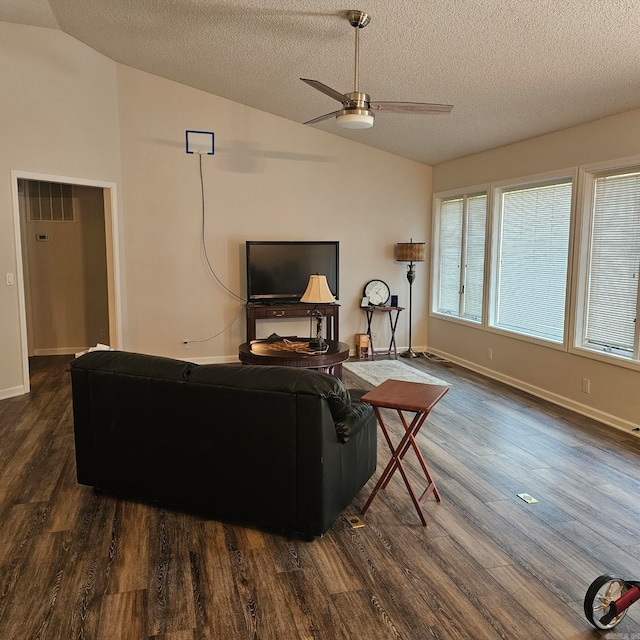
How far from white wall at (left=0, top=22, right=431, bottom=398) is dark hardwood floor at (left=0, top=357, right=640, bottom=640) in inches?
121

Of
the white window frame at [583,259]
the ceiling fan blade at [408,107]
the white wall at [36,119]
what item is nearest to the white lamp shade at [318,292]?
the ceiling fan blade at [408,107]

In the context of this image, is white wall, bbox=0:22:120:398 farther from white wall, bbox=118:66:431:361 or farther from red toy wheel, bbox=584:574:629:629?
A: red toy wheel, bbox=584:574:629:629

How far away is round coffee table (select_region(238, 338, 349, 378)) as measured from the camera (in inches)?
172

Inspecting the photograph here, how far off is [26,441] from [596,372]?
4.74 m

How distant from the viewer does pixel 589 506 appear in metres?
3.06

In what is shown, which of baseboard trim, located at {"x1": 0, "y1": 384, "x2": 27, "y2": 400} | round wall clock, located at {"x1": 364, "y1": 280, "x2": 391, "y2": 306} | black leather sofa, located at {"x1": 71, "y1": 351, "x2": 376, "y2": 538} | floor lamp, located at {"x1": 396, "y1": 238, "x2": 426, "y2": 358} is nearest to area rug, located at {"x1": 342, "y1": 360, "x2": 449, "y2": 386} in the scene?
floor lamp, located at {"x1": 396, "y1": 238, "x2": 426, "y2": 358}

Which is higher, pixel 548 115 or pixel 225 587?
pixel 548 115

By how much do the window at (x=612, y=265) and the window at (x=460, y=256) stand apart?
1.63 meters

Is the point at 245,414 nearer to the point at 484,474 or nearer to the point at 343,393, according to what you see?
the point at 343,393

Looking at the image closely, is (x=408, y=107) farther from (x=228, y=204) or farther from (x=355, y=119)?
(x=228, y=204)

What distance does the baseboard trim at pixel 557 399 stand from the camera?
173 inches

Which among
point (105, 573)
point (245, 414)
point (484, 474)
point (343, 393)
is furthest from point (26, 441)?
point (484, 474)

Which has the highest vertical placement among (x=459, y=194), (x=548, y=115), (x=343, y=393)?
(x=548, y=115)

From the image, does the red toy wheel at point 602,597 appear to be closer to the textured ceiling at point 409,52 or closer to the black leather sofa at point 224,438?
the black leather sofa at point 224,438
